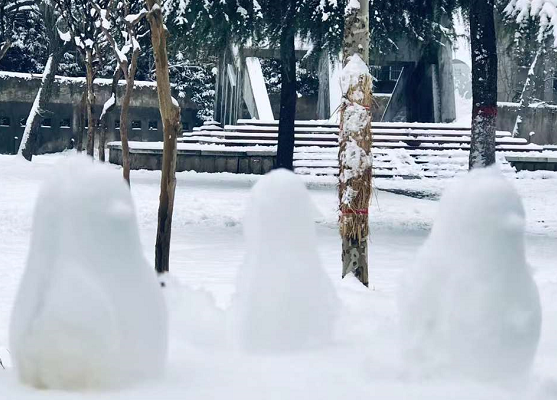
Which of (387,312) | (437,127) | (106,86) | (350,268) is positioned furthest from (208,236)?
(106,86)

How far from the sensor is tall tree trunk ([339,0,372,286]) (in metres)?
8.23

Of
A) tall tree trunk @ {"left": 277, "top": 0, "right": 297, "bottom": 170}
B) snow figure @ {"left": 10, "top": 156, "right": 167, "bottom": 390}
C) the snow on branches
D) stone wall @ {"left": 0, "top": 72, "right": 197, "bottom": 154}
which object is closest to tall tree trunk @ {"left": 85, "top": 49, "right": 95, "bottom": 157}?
tall tree trunk @ {"left": 277, "top": 0, "right": 297, "bottom": 170}

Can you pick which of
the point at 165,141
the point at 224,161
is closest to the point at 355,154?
the point at 165,141

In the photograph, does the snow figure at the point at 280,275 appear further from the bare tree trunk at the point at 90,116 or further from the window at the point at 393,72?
the window at the point at 393,72

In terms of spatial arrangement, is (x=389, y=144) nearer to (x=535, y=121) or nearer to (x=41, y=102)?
A: (x=41, y=102)

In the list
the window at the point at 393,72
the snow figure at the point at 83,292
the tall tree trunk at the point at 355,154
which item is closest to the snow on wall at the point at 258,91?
the window at the point at 393,72

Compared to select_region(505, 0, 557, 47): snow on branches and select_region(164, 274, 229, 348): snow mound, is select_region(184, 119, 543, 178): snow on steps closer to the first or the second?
select_region(505, 0, 557, 47): snow on branches

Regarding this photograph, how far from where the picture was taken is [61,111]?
36.1m

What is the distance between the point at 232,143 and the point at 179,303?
57.4ft

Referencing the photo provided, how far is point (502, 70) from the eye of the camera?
39312 mm

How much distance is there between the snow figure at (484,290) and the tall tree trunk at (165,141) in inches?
172

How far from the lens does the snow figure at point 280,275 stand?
4.50 m

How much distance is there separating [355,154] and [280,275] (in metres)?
3.85

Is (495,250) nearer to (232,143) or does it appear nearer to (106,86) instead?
(232,143)
